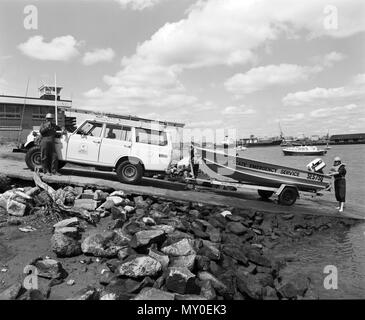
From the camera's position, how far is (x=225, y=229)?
9547 millimetres

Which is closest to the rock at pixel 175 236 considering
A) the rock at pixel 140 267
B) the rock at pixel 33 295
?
the rock at pixel 140 267

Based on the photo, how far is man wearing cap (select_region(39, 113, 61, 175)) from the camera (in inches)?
432

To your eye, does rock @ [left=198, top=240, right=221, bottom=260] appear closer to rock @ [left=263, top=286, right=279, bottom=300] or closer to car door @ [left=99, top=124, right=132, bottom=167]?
rock @ [left=263, top=286, right=279, bottom=300]

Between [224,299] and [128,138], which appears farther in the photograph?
[128,138]

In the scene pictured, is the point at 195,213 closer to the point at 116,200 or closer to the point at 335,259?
the point at 116,200

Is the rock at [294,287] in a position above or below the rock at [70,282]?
below

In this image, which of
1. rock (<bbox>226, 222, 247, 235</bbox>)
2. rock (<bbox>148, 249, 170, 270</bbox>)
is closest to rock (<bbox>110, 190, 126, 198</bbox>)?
rock (<bbox>226, 222, 247, 235</bbox>)

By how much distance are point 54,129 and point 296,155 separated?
257ft

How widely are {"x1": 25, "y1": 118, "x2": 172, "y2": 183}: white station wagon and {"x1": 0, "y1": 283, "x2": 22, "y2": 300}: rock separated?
6485mm

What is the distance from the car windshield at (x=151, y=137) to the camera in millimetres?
11531

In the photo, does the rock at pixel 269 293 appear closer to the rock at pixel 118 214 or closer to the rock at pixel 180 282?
the rock at pixel 180 282

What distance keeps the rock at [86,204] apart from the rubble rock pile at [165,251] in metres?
0.02

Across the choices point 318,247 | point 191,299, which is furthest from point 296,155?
point 191,299
